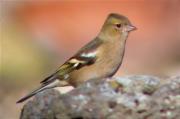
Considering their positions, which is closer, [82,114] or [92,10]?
[82,114]

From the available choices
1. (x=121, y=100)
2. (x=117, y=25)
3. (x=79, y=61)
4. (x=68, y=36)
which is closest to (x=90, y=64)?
(x=79, y=61)

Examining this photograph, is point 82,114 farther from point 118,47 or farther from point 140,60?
point 140,60

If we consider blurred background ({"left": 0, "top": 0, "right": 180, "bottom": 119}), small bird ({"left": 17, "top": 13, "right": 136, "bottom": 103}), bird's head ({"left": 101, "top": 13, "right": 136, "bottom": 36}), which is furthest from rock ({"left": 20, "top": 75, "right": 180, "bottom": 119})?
blurred background ({"left": 0, "top": 0, "right": 180, "bottom": 119})

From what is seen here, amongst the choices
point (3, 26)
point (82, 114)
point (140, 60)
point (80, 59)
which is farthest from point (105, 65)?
point (3, 26)

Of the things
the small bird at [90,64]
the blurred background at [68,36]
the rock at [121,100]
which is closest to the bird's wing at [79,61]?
the small bird at [90,64]

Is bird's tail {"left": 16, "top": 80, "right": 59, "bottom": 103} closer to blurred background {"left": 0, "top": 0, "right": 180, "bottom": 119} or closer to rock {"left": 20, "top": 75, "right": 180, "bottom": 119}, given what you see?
rock {"left": 20, "top": 75, "right": 180, "bottom": 119}

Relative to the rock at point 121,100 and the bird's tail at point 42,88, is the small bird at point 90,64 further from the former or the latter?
the rock at point 121,100

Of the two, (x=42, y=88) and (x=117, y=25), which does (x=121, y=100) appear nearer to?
(x=42, y=88)
